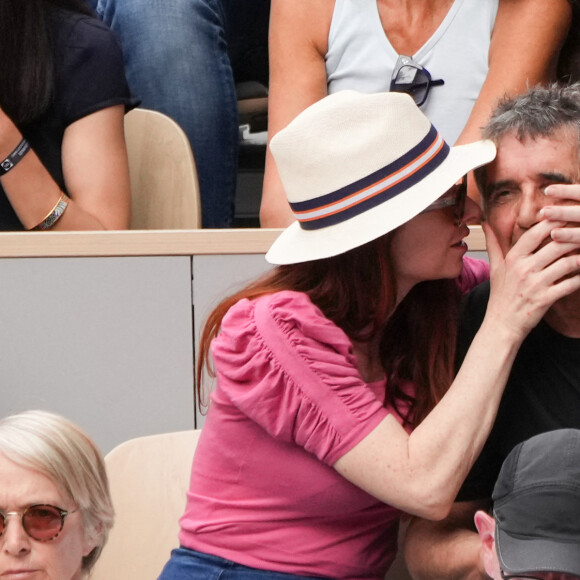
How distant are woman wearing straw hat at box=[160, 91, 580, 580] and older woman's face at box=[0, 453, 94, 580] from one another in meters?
0.22

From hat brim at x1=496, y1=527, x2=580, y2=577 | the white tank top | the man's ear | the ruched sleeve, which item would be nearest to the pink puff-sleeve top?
the ruched sleeve

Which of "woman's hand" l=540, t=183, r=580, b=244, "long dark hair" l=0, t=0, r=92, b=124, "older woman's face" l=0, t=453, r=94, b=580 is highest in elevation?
"woman's hand" l=540, t=183, r=580, b=244

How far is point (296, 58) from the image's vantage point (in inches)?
87.3

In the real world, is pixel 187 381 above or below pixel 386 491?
below

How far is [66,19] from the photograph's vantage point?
219cm

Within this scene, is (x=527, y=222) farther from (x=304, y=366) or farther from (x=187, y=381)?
(x=187, y=381)

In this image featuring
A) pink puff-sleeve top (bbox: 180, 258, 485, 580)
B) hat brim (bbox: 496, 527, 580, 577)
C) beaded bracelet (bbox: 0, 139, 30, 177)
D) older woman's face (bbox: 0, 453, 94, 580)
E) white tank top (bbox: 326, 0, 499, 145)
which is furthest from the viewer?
white tank top (bbox: 326, 0, 499, 145)

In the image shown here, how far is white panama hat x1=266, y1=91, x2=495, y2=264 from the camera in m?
1.41

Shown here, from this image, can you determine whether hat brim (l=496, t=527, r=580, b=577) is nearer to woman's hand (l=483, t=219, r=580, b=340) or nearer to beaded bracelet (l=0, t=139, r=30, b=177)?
woman's hand (l=483, t=219, r=580, b=340)

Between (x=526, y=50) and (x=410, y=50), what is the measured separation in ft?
0.75

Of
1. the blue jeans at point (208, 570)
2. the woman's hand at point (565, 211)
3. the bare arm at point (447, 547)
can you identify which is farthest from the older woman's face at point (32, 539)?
the woman's hand at point (565, 211)

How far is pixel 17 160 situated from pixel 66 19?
33 centimetres

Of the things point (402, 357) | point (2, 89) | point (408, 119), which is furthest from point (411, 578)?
point (2, 89)

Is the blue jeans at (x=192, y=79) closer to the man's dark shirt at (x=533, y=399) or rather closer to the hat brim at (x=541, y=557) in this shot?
the man's dark shirt at (x=533, y=399)
